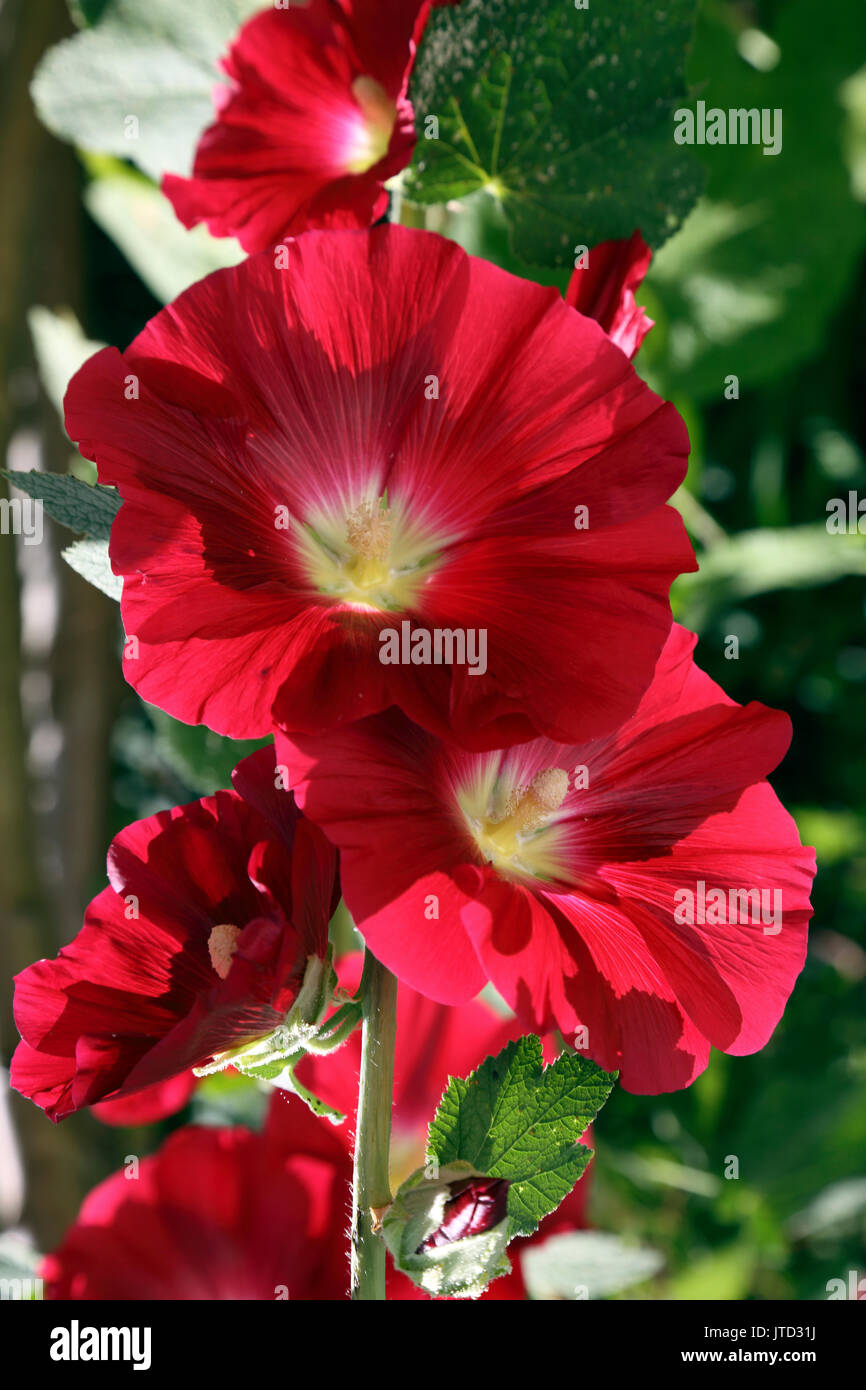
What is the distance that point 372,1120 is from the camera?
0.30m

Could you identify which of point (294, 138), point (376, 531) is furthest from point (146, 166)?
point (376, 531)

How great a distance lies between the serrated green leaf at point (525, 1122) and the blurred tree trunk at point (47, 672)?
0.44 m

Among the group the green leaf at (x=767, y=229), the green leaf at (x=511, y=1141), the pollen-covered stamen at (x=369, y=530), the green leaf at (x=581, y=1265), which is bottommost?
the green leaf at (x=581, y=1265)

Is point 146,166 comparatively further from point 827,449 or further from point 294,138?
point 827,449


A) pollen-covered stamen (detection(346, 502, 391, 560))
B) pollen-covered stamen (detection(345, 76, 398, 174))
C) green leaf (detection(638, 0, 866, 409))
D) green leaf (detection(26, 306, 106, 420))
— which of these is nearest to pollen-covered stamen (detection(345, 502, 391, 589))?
pollen-covered stamen (detection(346, 502, 391, 560))

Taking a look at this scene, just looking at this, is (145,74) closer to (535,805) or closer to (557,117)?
(557,117)

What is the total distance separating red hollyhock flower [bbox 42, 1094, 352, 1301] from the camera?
397mm

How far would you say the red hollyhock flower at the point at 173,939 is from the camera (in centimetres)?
27

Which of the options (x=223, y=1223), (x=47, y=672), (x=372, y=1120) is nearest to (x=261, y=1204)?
(x=223, y=1223)

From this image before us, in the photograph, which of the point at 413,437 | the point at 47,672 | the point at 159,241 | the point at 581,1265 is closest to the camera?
the point at 413,437

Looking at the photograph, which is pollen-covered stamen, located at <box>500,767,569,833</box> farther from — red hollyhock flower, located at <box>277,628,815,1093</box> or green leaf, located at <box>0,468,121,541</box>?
green leaf, located at <box>0,468,121,541</box>

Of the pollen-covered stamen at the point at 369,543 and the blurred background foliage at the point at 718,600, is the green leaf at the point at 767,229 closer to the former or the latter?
the blurred background foliage at the point at 718,600

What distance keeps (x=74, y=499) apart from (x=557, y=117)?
0.60 feet

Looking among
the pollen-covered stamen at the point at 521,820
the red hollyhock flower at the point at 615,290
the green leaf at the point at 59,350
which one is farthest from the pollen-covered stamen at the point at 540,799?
the green leaf at the point at 59,350
